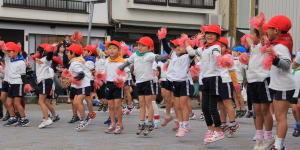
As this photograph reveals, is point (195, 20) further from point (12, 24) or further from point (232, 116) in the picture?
point (232, 116)

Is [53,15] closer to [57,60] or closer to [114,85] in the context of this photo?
[57,60]

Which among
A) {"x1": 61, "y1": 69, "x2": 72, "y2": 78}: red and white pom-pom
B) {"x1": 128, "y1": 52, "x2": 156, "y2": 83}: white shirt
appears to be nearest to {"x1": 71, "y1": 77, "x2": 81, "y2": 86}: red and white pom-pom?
{"x1": 61, "y1": 69, "x2": 72, "y2": 78}: red and white pom-pom

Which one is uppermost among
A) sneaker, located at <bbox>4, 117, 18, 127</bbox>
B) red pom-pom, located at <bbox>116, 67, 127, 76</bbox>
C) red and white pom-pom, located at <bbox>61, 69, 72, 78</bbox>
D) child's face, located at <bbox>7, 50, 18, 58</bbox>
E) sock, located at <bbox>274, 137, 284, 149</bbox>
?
child's face, located at <bbox>7, 50, 18, 58</bbox>

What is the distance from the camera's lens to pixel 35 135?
453 inches

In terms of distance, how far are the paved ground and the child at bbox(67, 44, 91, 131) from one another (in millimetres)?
553

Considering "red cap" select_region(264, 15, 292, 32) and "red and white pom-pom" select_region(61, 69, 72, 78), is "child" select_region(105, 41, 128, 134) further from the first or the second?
"red cap" select_region(264, 15, 292, 32)

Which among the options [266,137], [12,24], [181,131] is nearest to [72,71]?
[181,131]

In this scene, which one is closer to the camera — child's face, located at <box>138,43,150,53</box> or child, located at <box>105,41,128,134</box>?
child's face, located at <box>138,43,150,53</box>

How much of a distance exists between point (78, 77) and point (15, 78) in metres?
1.66

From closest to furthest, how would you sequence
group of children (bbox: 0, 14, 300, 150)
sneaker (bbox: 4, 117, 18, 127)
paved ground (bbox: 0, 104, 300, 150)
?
group of children (bbox: 0, 14, 300, 150) → paved ground (bbox: 0, 104, 300, 150) → sneaker (bbox: 4, 117, 18, 127)

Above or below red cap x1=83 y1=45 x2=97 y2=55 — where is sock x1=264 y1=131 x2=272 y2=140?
below

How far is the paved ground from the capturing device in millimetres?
9602

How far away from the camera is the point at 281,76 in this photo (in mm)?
8375

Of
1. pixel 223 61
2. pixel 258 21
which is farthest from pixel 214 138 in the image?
pixel 258 21
